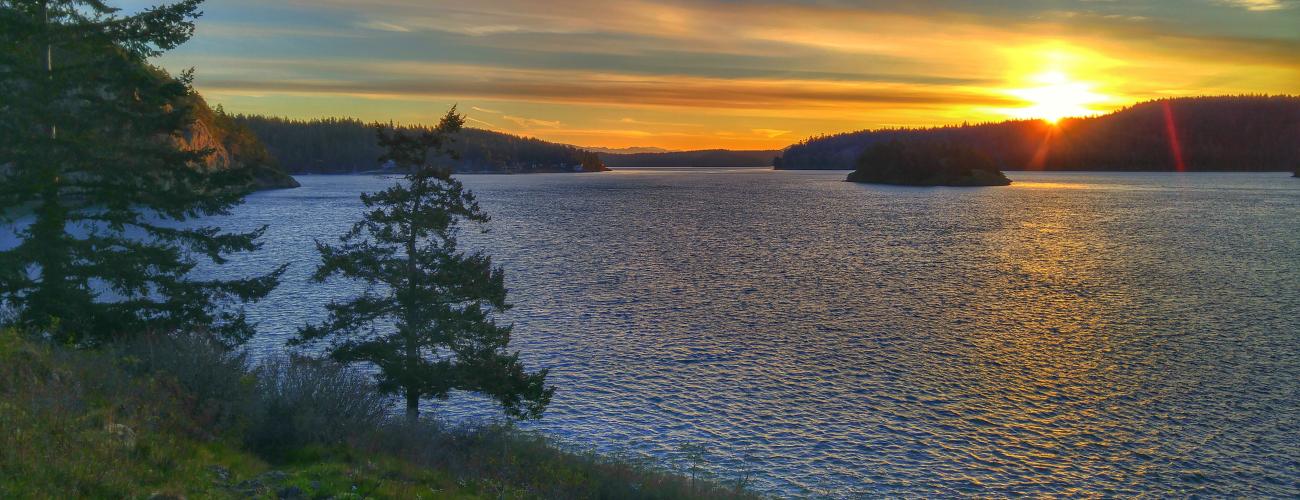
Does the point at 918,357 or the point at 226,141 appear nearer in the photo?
the point at 918,357

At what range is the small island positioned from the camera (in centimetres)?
17900

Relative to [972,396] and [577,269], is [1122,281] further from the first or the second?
[577,269]

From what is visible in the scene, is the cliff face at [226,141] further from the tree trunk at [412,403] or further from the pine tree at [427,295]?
the tree trunk at [412,403]

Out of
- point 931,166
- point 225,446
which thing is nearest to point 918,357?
point 225,446

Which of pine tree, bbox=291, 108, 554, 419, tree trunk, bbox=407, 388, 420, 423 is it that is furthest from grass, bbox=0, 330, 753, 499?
tree trunk, bbox=407, 388, 420, 423

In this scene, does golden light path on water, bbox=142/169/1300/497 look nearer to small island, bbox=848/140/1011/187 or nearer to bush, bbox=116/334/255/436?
bush, bbox=116/334/255/436

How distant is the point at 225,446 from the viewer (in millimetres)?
12789

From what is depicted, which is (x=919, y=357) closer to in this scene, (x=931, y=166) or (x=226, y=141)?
(x=226, y=141)

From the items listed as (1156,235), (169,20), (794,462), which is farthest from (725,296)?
(1156,235)

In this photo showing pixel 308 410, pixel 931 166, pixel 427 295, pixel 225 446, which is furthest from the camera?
pixel 931 166

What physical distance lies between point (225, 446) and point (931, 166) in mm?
184027

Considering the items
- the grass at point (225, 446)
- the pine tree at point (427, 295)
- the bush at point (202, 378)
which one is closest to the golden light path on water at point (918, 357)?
the pine tree at point (427, 295)

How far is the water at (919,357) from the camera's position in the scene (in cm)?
1798

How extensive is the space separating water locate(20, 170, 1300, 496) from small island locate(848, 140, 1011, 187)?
120081 millimetres
